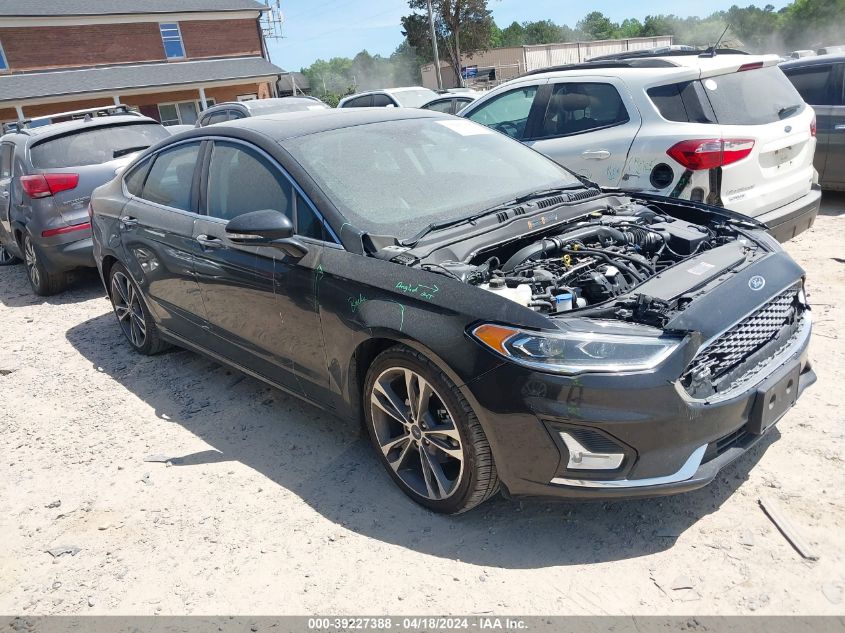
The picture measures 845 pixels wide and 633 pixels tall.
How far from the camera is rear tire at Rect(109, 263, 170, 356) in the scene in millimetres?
5238

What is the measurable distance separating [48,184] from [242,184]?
173 inches

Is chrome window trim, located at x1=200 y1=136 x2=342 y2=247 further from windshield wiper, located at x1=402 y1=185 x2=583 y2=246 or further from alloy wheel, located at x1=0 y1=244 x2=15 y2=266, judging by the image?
alloy wheel, located at x1=0 y1=244 x2=15 y2=266

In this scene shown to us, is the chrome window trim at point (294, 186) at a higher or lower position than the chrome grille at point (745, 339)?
higher

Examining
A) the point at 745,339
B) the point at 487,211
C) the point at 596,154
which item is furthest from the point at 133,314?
the point at 745,339

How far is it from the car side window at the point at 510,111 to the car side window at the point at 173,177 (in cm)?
308

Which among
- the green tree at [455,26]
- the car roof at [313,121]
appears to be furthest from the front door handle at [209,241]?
the green tree at [455,26]

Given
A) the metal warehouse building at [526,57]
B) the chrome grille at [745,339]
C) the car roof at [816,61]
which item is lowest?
the chrome grille at [745,339]

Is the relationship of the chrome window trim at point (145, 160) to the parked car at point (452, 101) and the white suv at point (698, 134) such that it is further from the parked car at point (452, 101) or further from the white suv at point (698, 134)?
the parked car at point (452, 101)

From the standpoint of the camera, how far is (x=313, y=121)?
4043 mm

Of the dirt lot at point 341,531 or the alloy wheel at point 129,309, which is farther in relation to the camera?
the alloy wheel at point 129,309

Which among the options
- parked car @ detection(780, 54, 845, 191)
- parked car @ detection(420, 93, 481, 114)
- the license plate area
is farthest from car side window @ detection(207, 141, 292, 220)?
parked car @ detection(420, 93, 481, 114)

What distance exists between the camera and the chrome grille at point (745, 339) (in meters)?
2.69

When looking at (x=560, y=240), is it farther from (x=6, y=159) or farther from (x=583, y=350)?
(x=6, y=159)

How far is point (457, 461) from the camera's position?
306 cm
